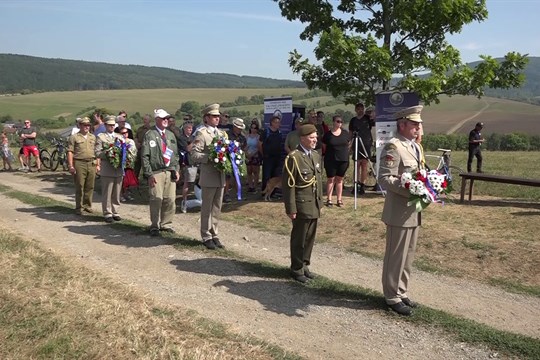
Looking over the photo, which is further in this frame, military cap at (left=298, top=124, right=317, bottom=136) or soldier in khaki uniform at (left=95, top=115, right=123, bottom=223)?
soldier in khaki uniform at (left=95, top=115, right=123, bottom=223)

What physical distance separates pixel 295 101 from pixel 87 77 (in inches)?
3785

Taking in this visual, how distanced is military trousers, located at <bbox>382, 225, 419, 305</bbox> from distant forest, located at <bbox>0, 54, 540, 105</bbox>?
306 feet

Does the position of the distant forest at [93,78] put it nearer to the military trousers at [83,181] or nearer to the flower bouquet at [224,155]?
the military trousers at [83,181]

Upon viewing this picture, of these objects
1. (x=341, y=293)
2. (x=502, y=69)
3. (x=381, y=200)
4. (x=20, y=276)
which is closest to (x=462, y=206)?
(x=381, y=200)

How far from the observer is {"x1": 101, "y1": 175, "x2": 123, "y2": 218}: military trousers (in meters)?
10.4

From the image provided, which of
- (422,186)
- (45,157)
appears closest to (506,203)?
(422,186)

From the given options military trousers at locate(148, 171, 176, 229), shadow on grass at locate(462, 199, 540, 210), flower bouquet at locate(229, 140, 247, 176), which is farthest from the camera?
shadow on grass at locate(462, 199, 540, 210)

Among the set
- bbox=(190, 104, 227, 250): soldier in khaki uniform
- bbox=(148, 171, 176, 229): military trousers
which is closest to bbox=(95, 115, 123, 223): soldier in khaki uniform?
bbox=(148, 171, 176, 229): military trousers

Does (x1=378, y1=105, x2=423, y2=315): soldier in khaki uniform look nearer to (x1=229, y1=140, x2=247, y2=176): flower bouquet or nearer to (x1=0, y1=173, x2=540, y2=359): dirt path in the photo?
(x1=0, y1=173, x2=540, y2=359): dirt path

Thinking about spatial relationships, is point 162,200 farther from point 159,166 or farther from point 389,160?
point 389,160

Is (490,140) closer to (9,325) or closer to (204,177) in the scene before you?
(204,177)

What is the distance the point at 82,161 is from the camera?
11281 millimetres

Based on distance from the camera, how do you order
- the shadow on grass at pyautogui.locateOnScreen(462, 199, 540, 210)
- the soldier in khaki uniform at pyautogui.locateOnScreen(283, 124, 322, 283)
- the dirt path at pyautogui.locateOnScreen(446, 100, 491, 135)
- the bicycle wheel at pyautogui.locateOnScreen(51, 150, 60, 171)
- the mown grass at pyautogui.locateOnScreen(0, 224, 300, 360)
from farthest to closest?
the dirt path at pyautogui.locateOnScreen(446, 100, 491, 135), the bicycle wheel at pyautogui.locateOnScreen(51, 150, 60, 171), the shadow on grass at pyautogui.locateOnScreen(462, 199, 540, 210), the soldier in khaki uniform at pyautogui.locateOnScreen(283, 124, 322, 283), the mown grass at pyautogui.locateOnScreen(0, 224, 300, 360)

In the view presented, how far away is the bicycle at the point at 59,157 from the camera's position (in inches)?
790
